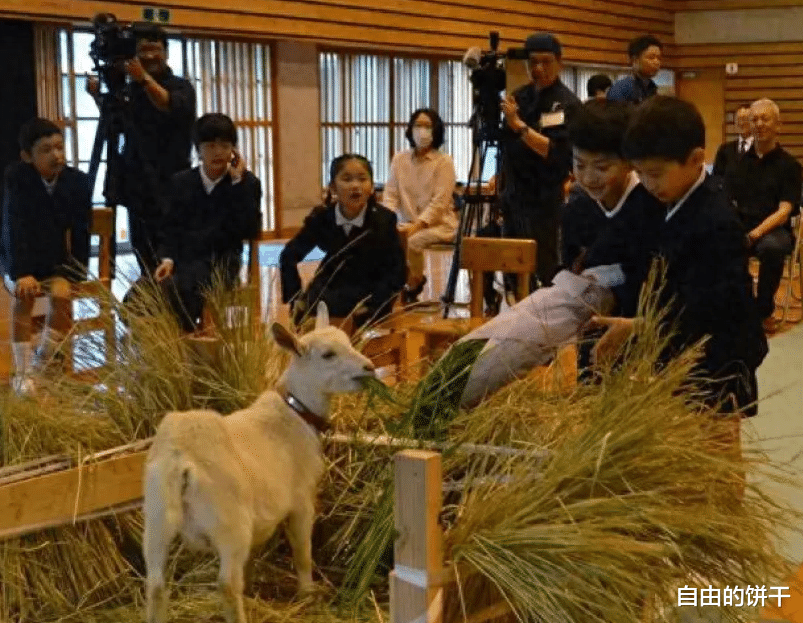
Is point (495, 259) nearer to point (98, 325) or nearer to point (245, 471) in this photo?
point (98, 325)

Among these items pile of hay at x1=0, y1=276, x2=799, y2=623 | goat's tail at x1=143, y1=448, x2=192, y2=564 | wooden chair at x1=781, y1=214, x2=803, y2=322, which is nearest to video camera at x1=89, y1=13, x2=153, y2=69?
pile of hay at x1=0, y1=276, x2=799, y2=623

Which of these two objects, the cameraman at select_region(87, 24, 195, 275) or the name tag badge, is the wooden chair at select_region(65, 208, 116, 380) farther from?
the name tag badge

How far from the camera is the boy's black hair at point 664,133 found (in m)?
2.18

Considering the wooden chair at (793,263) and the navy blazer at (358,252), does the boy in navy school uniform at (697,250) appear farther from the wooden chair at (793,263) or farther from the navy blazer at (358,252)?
the wooden chair at (793,263)

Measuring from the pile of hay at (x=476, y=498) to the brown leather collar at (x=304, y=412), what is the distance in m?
0.14

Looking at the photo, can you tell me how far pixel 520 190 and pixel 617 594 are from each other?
3508mm

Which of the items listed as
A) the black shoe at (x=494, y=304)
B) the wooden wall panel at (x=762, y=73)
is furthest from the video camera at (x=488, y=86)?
the wooden wall panel at (x=762, y=73)

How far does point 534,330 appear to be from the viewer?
91.9 inches

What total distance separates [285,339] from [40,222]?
2.97 metres

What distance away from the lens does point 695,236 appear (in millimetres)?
2236

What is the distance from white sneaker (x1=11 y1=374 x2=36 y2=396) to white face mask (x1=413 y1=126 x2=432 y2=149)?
437 cm

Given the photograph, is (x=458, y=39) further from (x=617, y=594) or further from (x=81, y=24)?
(x=617, y=594)

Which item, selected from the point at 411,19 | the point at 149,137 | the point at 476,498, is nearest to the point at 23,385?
the point at 476,498

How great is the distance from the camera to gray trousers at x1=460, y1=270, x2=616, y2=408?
88.0 inches
